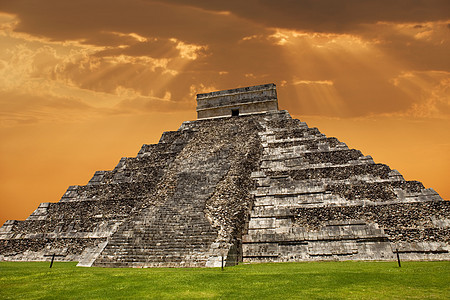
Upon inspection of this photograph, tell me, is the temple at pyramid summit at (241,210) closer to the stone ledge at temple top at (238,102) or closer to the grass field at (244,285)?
the grass field at (244,285)

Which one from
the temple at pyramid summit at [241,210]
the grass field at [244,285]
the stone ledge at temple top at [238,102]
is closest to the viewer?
the grass field at [244,285]

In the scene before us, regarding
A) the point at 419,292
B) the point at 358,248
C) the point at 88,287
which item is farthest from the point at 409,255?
the point at 88,287

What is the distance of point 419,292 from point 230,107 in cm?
2242

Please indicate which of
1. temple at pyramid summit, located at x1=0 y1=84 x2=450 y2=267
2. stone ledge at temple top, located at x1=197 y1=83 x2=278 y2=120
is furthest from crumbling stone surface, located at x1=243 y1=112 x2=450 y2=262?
stone ledge at temple top, located at x1=197 y1=83 x2=278 y2=120

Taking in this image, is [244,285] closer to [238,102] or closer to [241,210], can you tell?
[241,210]

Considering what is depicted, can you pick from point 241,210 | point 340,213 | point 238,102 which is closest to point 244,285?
point 241,210

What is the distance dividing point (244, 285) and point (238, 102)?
21.2 meters

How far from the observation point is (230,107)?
2872 centimetres

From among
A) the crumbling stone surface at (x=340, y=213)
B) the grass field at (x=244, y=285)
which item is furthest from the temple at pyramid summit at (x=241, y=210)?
the grass field at (x=244, y=285)

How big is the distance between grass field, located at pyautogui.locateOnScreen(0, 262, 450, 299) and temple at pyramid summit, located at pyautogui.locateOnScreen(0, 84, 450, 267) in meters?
2.25

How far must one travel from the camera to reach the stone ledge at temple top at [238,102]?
2788cm

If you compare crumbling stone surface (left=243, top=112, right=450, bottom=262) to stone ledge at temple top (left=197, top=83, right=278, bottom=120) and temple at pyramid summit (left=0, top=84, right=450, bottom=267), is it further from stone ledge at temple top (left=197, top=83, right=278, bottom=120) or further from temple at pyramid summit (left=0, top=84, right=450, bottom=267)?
stone ledge at temple top (left=197, top=83, right=278, bottom=120)

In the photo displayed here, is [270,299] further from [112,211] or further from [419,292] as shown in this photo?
[112,211]

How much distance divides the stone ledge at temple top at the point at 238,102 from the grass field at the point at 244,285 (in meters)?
18.4
